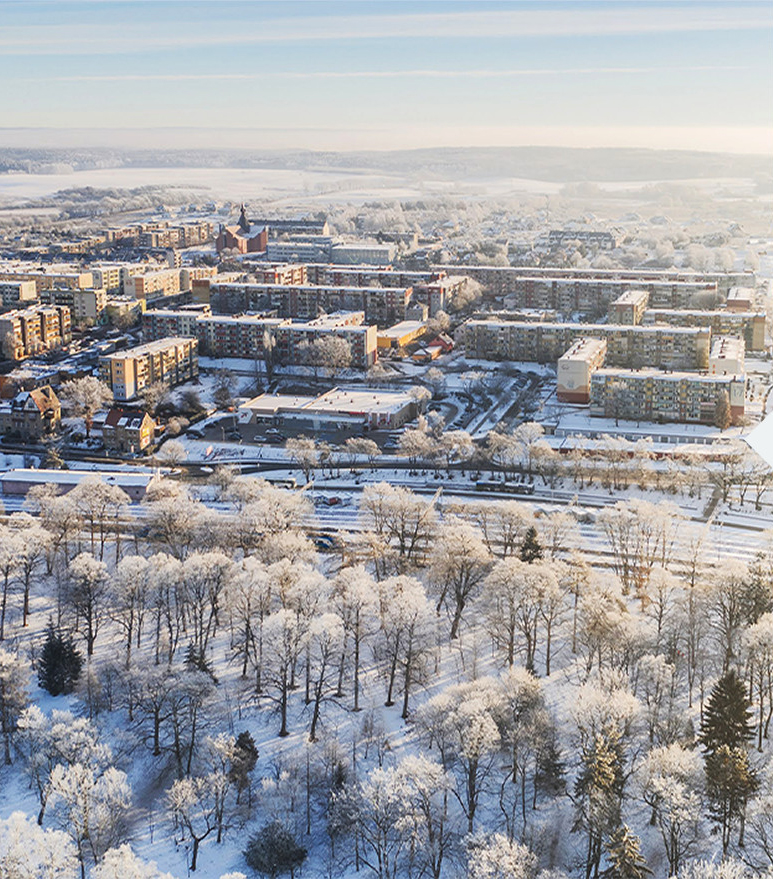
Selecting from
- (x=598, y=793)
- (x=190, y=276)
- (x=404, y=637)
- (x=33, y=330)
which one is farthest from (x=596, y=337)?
(x=598, y=793)

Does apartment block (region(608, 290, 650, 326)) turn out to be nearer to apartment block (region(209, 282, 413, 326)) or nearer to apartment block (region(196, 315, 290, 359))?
apartment block (region(209, 282, 413, 326))

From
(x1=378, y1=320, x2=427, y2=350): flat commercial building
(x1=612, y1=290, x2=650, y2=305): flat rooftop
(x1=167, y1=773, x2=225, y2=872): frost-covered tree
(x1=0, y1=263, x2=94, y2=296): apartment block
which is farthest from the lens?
(x1=0, y1=263, x2=94, y2=296): apartment block

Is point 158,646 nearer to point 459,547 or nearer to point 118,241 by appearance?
point 459,547

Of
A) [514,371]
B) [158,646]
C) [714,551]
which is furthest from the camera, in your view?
[514,371]

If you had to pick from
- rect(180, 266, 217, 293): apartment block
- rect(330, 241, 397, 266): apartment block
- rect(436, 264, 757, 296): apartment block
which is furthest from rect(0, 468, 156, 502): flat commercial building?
rect(330, 241, 397, 266): apartment block

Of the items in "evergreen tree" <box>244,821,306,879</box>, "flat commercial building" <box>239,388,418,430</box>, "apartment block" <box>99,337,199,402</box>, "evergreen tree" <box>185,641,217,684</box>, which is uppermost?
"apartment block" <box>99,337,199,402</box>

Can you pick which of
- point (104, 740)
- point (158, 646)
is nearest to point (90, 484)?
point (158, 646)
